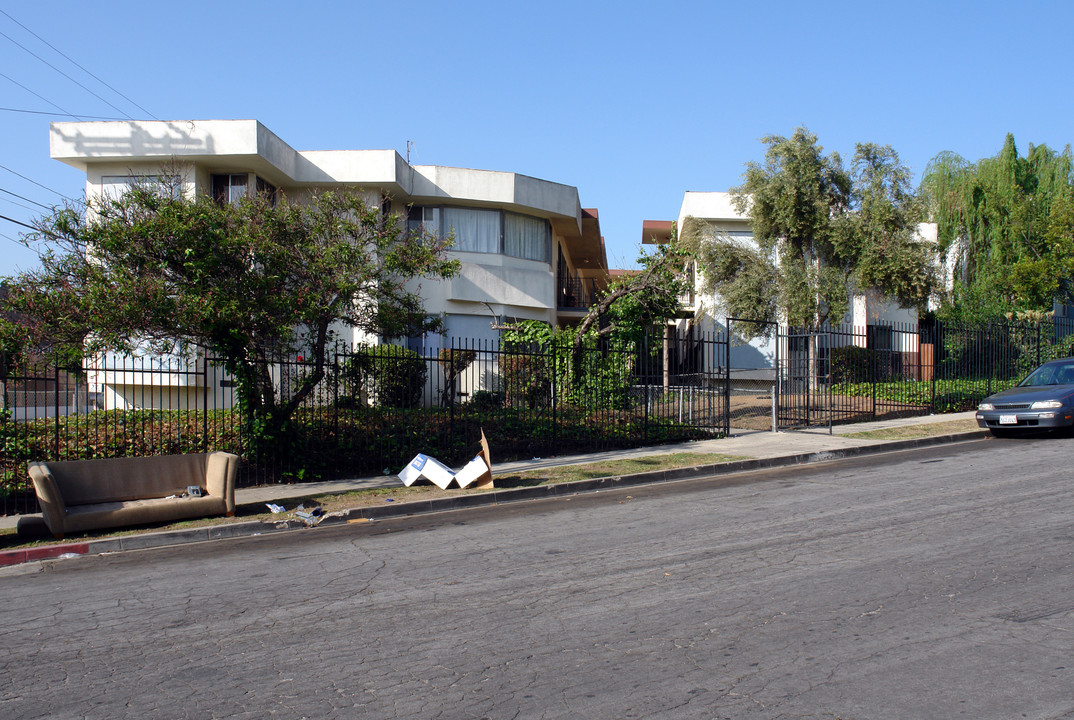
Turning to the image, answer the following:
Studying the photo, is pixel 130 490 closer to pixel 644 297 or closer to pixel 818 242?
pixel 644 297

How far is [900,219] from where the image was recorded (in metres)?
24.8

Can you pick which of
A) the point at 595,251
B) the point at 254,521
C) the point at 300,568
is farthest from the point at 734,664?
the point at 595,251

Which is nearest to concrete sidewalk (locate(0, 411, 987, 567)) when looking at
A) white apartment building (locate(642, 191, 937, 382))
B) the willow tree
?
white apartment building (locate(642, 191, 937, 382))

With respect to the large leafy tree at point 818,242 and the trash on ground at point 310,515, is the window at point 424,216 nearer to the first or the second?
the large leafy tree at point 818,242

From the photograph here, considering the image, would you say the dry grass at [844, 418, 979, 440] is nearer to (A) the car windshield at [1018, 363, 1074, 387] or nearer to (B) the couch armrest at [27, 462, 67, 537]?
(A) the car windshield at [1018, 363, 1074, 387]

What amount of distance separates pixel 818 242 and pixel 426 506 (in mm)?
19387

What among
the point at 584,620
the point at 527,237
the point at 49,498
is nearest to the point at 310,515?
the point at 49,498

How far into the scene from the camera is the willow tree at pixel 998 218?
28.4 meters

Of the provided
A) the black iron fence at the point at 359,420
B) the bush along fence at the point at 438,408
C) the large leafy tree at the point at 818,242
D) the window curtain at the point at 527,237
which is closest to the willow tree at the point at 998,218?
the large leafy tree at the point at 818,242

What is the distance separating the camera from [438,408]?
14586 millimetres

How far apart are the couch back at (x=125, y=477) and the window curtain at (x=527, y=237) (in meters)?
14.1

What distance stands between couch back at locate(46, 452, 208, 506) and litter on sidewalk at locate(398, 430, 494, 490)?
2897 millimetres

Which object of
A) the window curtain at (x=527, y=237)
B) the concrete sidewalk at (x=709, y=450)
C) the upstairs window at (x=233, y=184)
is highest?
the upstairs window at (x=233, y=184)

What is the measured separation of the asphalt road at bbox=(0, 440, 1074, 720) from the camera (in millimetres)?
4086
